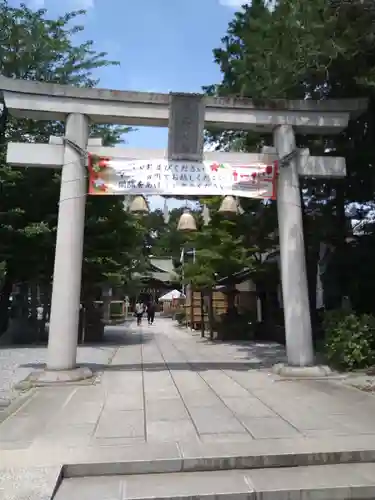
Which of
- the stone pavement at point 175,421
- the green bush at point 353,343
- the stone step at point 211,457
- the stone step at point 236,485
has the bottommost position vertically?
the stone step at point 236,485

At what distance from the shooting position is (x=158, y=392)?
831cm

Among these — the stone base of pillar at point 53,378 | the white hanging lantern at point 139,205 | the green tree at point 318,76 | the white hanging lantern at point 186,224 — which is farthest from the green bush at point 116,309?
the stone base of pillar at point 53,378

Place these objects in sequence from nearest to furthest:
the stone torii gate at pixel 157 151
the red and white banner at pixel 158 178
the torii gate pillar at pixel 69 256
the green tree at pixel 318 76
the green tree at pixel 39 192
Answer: the green tree at pixel 318 76
the torii gate pillar at pixel 69 256
the stone torii gate at pixel 157 151
the red and white banner at pixel 158 178
the green tree at pixel 39 192

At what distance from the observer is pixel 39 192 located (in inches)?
670

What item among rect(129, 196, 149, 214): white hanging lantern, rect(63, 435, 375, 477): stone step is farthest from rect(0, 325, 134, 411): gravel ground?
rect(129, 196, 149, 214): white hanging lantern

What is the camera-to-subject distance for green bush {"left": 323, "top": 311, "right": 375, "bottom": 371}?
33.1ft

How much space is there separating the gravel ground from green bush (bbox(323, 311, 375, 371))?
5.87 metres

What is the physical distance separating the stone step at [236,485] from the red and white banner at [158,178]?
20.6 feet

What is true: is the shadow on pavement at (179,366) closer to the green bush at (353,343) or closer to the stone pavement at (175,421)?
the stone pavement at (175,421)

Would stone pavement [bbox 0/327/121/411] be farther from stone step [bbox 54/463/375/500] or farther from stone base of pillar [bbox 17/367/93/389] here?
stone step [bbox 54/463/375/500]

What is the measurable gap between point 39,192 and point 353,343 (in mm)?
12009

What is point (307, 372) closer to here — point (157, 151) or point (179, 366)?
point (179, 366)

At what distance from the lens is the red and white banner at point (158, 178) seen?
32.6 feet

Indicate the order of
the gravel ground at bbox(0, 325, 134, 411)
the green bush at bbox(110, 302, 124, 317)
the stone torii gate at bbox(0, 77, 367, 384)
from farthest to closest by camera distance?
1. the green bush at bbox(110, 302, 124, 317)
2. the stone torii gate at bbox(0, 77, 367, 384)
3. the gravel ground at bbox(0, 325, 134, 411)
